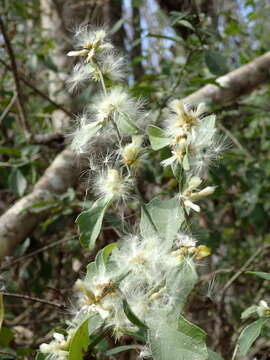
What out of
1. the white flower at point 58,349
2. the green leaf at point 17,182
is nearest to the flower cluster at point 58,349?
the white flower at point 58,349

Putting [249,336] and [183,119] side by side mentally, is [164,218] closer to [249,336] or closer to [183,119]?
[183,119]

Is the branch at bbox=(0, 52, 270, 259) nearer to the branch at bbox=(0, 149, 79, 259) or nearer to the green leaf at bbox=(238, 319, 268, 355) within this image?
the branch at bbox=(0, 149, 79, 259)

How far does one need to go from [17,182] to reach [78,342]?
130cm

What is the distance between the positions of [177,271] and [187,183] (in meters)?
0.15

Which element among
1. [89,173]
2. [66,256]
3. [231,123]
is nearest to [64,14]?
[231,123]

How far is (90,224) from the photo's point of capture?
776mm

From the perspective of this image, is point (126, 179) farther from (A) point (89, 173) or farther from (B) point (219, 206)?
(B) point (219, 206)

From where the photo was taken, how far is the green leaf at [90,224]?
2.51 feet

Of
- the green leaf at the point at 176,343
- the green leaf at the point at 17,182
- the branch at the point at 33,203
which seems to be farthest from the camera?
the green leaf at the point at 17,182

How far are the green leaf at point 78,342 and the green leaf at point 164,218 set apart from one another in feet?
0.54

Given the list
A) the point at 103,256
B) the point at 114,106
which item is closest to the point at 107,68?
the point at 114,106

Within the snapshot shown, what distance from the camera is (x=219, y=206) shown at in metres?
2.68

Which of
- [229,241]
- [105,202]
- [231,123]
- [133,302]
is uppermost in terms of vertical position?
[105,202]

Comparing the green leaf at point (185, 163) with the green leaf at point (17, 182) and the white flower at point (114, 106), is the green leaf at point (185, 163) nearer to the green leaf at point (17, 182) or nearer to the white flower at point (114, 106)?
the white flower at point (114, 106)
